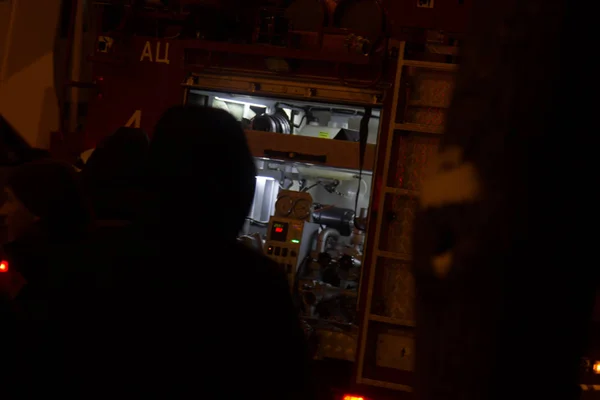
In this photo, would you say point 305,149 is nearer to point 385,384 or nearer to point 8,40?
point 385,384

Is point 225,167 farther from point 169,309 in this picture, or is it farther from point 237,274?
point 169,309

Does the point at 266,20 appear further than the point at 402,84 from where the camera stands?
Yes

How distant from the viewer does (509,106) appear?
1392 millimetres

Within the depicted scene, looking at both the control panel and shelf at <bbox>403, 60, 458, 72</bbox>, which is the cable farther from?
shelf at <bbox>403, 60, 458, 72</bbox>

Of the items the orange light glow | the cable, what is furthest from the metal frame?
the orange light glow

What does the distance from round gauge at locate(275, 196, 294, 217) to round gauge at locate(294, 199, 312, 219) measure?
0.04 metres

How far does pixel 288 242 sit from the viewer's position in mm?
5371

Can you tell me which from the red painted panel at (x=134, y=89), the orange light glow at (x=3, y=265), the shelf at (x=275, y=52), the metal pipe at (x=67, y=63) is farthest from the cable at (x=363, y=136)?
the orange light glow at (x=3, y=265)

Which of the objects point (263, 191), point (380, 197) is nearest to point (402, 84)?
point (380, 197)

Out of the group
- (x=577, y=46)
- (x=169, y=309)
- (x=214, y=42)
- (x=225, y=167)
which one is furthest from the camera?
(x=214, y=42)

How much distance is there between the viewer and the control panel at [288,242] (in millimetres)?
5305

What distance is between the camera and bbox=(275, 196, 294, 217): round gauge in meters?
5.51

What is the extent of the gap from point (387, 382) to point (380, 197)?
3.71 feet

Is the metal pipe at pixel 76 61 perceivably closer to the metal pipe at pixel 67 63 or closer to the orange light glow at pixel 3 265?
the metal pipe at pixel 67 63
